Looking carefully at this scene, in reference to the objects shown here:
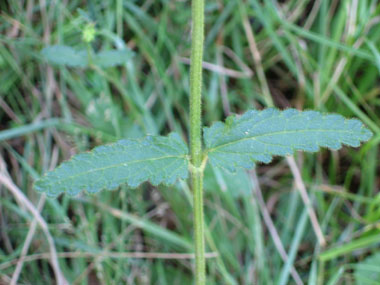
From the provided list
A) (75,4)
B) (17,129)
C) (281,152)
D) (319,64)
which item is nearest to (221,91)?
(319,64)

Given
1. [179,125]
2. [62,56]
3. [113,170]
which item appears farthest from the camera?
[179,125]

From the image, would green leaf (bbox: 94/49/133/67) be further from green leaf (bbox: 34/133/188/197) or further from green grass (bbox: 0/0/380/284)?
green leaf (bbox: 34/133/188/197)

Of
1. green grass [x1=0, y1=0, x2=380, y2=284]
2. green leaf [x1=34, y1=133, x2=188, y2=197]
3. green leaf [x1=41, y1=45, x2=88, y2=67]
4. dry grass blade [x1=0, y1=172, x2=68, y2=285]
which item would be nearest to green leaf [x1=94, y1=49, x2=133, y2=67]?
green leaf [x1=41, y1=45, x2=88, y2=67]

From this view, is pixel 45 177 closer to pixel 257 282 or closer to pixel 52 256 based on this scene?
pixel 52 256

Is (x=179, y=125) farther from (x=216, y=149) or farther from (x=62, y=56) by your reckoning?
(x=216, y=149)

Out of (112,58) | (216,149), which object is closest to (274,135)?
(216,149)

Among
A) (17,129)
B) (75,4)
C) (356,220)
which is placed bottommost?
(356,220)
